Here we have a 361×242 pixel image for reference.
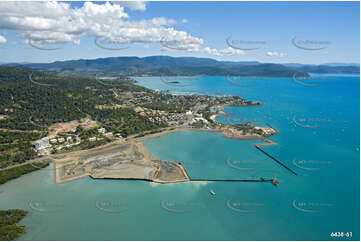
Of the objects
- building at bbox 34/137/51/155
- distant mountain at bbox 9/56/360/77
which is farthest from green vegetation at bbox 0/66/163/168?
distant mountain at bbox 9/56/360/77

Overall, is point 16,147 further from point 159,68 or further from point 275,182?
point 159,68

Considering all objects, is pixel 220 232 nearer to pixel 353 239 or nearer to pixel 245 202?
pixel 245 202

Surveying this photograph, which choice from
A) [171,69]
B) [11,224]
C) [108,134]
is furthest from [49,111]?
[171,69]

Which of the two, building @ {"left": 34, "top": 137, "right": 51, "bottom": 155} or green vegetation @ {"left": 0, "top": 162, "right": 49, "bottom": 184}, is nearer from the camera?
green vegetation @ {"left": 0, "top": 162, "right": 49, "bottom": 184}

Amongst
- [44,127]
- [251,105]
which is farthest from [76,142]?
[251,105]

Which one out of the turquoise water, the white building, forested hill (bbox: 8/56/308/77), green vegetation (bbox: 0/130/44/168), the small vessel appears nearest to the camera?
the turquoise water

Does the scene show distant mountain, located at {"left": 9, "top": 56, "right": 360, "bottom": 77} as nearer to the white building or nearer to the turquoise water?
the white building

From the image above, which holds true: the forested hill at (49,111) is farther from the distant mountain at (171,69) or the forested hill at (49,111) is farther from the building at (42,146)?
the distant mountain at (171,69)

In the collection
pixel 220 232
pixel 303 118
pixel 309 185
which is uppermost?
pixel 303 118
